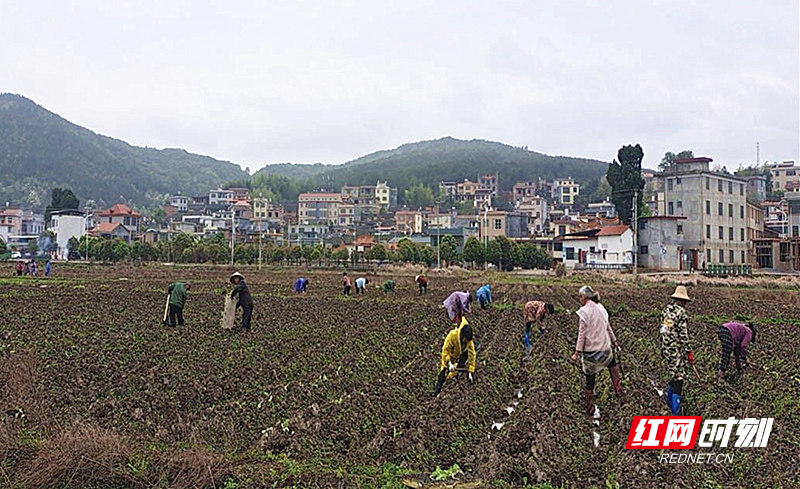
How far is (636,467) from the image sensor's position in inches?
251

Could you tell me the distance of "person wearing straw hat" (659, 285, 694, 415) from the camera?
830 cm

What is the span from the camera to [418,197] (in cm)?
13500

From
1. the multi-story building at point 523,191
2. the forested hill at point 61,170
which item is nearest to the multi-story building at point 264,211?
the multi-story building at point 523,191

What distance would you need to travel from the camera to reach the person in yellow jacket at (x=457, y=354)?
369 inches

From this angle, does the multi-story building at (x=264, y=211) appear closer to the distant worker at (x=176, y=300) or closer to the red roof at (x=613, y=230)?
the red roof at (x=613, y=230)

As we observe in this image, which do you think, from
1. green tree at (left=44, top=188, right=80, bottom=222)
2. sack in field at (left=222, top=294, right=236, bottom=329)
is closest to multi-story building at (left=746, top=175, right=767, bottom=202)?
green tree at (left=44, top=188, right=80, bottom=222)

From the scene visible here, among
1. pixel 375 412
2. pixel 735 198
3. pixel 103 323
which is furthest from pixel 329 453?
pixel 735 198

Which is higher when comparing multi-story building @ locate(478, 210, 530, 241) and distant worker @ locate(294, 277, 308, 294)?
multi-story building @ locate(478, 210, 530, 241)

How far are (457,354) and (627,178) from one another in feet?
167

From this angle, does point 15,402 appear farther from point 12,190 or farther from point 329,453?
point 12,190

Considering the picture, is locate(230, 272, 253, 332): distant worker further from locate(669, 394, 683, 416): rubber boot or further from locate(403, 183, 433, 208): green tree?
locate(403, 183, 433, 208): green tree

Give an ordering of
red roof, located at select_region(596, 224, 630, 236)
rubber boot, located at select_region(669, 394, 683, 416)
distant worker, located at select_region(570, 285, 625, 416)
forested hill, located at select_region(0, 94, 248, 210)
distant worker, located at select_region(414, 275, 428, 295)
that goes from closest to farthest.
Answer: rubber boot, located at select_region(669, 394, 683, 416) → distant worker, located at select_region(570, 285, 625, 416) → distant worker, located at select_region(414, 275, 428, 295) → red roof, located at select_region(596, 224, 630, 236) → forested hill, located at select_region(0, 94, 248, 210)

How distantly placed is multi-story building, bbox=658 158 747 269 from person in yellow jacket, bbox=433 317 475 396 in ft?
161

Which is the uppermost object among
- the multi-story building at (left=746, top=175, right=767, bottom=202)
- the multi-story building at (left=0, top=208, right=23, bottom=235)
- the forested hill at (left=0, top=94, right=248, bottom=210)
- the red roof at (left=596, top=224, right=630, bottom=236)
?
the forested hill at (left=0, top=94, right=248, bottom=210)
